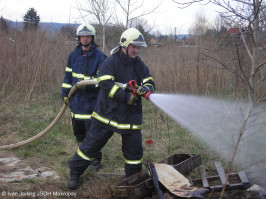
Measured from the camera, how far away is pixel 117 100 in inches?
137

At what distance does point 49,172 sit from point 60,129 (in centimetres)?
204

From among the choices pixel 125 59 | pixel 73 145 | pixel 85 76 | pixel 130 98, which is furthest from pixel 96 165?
pixel 125 59

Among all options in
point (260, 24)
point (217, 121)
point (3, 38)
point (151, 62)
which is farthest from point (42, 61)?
point (260, 24)

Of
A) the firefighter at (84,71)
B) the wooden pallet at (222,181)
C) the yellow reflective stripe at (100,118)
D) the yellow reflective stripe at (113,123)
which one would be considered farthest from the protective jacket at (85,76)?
the wooden pallet at (222,181)

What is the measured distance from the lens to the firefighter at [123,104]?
344 cm

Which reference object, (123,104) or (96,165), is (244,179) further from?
(96,165)

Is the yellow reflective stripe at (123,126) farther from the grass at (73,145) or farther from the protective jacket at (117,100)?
the grass at (73,145)

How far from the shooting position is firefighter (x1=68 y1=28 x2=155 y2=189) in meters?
3.44

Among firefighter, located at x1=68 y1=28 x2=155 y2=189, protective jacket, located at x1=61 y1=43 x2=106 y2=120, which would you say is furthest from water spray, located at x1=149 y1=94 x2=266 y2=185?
protective jacket, located at x1=61 y1=43 x2=106 y2=120

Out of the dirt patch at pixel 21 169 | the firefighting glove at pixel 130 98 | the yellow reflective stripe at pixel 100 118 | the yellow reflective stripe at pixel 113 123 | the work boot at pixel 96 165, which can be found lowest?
the dirt patch at pixel 21 169

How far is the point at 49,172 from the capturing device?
169 inches

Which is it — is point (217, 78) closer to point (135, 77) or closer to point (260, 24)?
point (260, 24)

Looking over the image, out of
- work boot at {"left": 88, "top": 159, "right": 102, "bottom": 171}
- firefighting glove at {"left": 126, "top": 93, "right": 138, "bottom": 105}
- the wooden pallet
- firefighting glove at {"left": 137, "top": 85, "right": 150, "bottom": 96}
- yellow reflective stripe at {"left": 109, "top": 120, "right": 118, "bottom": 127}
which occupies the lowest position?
work boot at {"left": 88, "top": 159, "right": 102, "bottom": 171}

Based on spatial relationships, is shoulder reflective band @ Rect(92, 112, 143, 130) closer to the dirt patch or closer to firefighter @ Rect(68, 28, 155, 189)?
firefighter @ Rect(68, 28, 155, 189)
